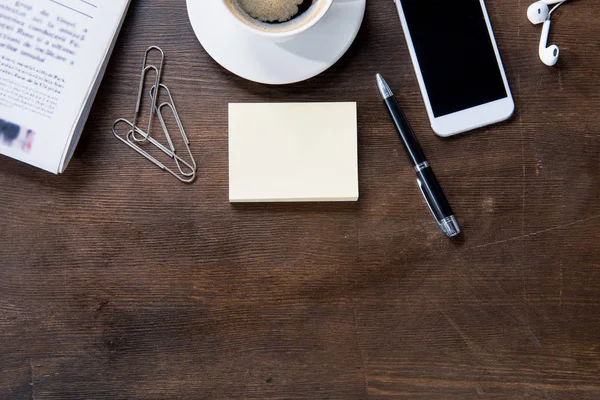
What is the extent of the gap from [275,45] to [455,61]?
9.2 inches

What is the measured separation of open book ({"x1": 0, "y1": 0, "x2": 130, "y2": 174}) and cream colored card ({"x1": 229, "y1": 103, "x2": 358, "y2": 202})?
188 millimetres

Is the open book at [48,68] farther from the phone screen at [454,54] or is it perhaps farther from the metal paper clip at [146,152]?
the phone screen at [454,54]

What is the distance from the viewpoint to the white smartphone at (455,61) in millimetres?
727

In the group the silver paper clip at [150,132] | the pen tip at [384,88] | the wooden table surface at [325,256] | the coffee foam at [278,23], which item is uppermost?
the coffee foam at [278,23]

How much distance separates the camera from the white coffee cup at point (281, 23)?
2.10ft

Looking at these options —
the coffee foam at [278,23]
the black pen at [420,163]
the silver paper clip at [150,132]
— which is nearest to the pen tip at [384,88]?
the black pen at [420,163]

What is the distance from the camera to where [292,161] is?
2.37ft

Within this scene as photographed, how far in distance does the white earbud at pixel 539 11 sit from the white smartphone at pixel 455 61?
57 millimetres

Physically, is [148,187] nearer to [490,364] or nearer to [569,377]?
[490,364]

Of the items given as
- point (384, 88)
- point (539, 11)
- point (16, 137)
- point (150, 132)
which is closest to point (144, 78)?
point (150, 132)

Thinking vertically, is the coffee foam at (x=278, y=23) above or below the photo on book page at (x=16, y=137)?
above

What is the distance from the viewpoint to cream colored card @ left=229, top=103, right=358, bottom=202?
0.72 m

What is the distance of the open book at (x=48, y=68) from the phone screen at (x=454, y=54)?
0.39 meters

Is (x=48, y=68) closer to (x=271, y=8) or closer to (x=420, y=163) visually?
(x=271, y=8)
